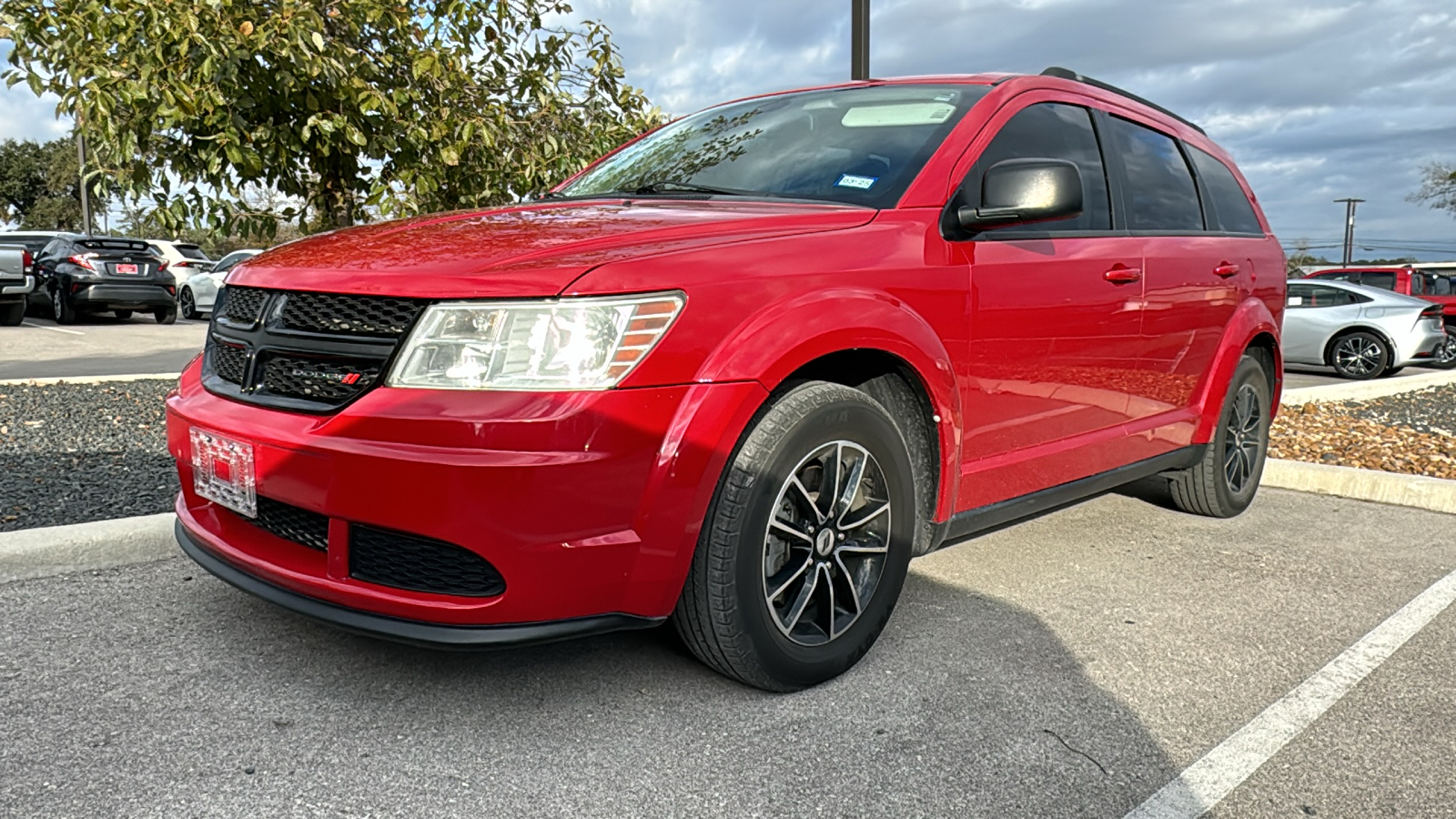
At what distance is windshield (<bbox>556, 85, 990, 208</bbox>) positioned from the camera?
3189mm

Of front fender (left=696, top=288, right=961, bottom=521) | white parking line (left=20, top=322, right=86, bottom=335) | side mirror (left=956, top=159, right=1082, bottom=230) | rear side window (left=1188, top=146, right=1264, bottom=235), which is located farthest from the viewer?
white parking line (left=20, top=322, right=86, bottom=335)

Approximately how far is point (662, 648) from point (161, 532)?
1953 millimetres

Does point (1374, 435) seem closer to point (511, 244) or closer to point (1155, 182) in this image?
point (1155, 182)

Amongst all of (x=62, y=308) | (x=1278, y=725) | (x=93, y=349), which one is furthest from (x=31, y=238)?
(x=1278, y=725)

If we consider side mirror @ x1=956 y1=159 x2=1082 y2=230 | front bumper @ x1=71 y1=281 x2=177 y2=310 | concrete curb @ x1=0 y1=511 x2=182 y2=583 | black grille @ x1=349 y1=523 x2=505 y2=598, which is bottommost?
concrete curb @ x1=0 y1=511 x2=182 y2=583

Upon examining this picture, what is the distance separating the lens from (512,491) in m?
2.19

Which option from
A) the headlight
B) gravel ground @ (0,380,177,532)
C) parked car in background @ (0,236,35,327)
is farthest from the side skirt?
parked car in background @ (0,236,35,327)

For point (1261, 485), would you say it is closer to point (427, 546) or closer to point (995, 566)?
point (995, 566)

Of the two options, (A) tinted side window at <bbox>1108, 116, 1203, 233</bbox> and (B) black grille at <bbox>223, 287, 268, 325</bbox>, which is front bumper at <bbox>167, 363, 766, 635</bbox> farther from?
(A) tinted side window at <bbox>1108, 116, 1203, 233</bbox>

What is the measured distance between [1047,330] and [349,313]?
6.84 feet

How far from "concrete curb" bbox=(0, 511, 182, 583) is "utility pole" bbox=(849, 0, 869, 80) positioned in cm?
481

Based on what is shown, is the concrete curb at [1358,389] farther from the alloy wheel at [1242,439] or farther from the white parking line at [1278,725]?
the white parking line at [1278,725]

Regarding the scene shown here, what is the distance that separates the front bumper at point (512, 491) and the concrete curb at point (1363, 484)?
4.29 meters

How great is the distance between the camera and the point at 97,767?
88.1 inches
